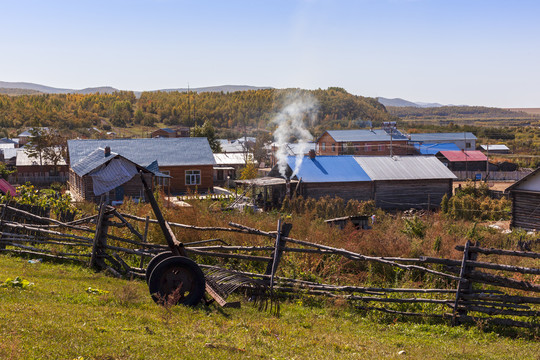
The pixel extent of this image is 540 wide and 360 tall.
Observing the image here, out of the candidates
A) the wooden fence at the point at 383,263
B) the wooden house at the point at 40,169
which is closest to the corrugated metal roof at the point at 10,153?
the wooden house at the point at 40,169

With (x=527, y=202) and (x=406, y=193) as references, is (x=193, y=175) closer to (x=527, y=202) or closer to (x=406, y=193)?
(x=406, y=193)

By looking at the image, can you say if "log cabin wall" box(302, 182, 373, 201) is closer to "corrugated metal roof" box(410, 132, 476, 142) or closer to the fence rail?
the fence rail

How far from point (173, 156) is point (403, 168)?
19.0 m

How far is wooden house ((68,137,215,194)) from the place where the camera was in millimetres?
44406

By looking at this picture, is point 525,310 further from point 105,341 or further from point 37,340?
point 37,340

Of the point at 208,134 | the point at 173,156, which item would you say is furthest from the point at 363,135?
the point at 173,156

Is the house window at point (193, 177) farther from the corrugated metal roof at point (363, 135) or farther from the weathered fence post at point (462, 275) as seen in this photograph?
the weathered fence post at point (462, 275)

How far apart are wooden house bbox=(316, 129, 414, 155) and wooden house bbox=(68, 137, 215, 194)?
29.4 metres

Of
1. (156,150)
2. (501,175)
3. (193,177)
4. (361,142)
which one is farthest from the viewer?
(361,142)

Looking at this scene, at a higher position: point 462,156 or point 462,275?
point 462,275

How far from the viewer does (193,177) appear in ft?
149

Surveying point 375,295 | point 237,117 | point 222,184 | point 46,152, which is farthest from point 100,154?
point 237,117

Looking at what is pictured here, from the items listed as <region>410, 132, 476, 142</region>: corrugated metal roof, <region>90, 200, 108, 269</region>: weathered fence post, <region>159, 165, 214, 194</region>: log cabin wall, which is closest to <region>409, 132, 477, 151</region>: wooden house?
<region>410, 132, 476, 142</region>: corrugated metal roof

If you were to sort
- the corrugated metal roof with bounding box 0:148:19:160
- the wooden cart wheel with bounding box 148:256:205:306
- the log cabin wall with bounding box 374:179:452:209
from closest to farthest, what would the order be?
1. the wooden cart wheel with bounding box 148:256:205:306
2. the log cabin wall with bounding box 374:179:452:209
3. the corrugated metal roof with bounding box 0:148:19:160
